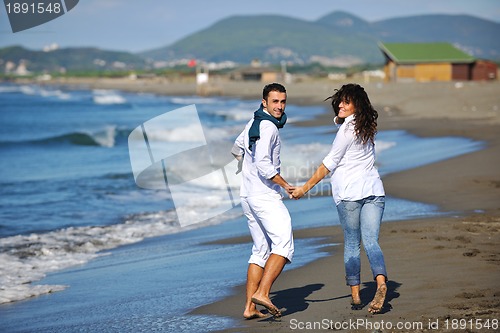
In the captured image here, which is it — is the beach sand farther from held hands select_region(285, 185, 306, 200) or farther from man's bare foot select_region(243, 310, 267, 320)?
held hands select_region(285, 185, 306, 200)

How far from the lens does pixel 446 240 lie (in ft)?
25.6

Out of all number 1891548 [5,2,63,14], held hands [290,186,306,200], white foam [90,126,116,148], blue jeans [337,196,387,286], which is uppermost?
number 1891548 [5,2,63,14]

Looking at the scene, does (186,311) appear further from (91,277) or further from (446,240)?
(446,240)

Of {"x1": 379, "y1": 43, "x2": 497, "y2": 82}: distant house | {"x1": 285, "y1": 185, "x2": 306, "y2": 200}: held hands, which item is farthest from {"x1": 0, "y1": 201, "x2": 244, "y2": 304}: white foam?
{"x1": 379, "y1": 43, "x2": 497, "y2": 82}: distant house

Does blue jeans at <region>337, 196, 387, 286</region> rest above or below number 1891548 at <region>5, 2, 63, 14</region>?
below

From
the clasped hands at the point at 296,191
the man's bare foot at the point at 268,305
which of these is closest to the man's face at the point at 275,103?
the clasped hands at the point at 296,191

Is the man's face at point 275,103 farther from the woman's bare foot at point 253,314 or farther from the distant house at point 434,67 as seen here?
the distant house at point 434,67

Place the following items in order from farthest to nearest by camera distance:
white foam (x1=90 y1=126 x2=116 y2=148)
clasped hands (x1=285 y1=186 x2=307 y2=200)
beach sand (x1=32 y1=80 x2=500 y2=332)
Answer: white foam (x1=90 y1=126 x2=116 y2=148) < clasped hands (x1=285 y1=186 x2=307 y2=200) < beach sand (x1=32 y1=80 x2=500 y2=332)

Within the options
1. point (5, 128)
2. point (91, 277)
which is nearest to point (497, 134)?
point (91, 277)

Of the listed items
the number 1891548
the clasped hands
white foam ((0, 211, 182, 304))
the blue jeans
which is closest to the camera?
the blue jeans

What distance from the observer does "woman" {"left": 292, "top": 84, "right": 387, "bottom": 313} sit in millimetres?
5695

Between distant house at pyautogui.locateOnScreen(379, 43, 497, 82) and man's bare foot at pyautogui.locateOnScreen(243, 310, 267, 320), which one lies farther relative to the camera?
distant house at pyautogui.locateOnScreen(379, 43, 497, 82)

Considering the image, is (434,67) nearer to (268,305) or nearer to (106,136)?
(106,136)

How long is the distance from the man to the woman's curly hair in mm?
454
